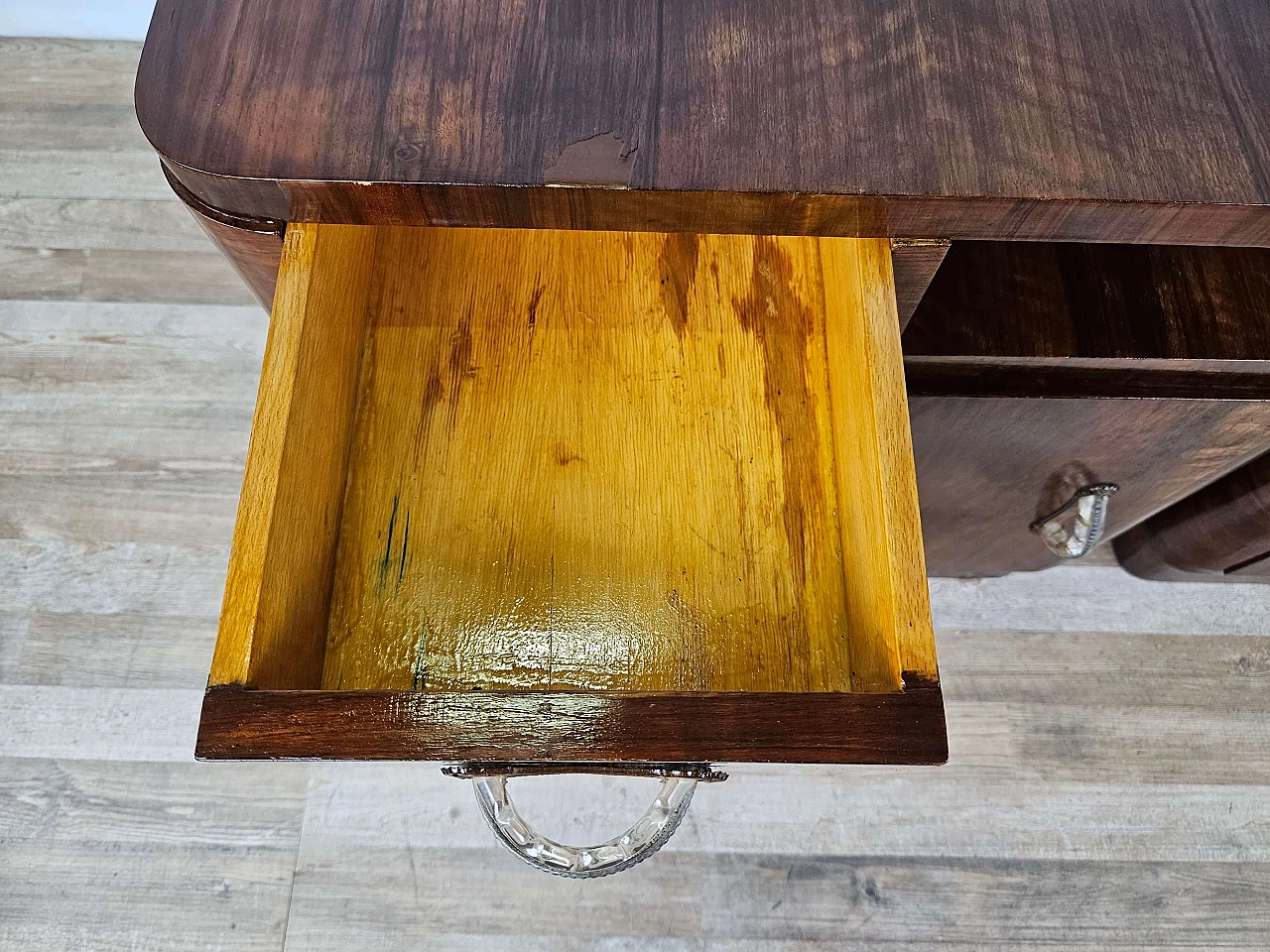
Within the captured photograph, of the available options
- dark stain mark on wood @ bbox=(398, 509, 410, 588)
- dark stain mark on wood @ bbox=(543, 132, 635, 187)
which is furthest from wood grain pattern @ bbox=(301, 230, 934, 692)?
dark stain mark on wood @ bbox=(543, 132, 635, 187)

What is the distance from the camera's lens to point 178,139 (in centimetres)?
35

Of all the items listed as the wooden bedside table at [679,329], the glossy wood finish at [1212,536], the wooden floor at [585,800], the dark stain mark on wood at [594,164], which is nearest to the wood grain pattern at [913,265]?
the wooden bedside table at [679,329]

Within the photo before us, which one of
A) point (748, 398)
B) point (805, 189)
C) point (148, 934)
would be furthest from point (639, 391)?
point (148, 934)

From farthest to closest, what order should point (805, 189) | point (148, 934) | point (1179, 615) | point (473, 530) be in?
1. point (1179, 615)
2. point (148, 934)
3. point (473, 530)
4. point (805, 189)

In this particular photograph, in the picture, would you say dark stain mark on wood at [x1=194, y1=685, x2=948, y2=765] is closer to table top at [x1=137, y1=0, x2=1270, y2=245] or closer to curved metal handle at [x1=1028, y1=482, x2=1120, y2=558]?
table top at [x1=137, y1=0, x2=1270, y2=245]

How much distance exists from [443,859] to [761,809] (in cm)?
26

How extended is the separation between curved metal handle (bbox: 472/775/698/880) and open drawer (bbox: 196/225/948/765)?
50mm

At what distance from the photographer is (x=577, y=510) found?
47 centimetres

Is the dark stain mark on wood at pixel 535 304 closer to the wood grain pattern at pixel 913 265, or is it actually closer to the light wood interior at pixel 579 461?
the light wood interior at pixel 579 461

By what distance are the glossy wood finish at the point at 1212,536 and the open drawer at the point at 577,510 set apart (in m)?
0.36

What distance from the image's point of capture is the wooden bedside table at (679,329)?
0.34 metres

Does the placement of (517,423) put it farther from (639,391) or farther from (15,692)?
(15,692)

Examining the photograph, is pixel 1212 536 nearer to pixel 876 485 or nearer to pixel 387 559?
pixel 876 485

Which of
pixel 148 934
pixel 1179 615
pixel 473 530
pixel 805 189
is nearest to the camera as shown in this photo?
pixel 805 189
